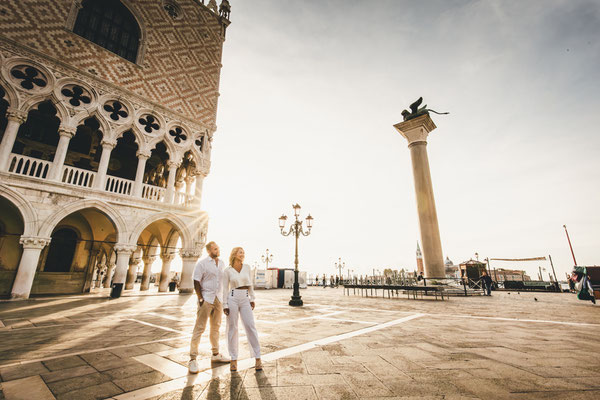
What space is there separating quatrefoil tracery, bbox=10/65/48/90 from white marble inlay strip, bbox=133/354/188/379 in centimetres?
1380

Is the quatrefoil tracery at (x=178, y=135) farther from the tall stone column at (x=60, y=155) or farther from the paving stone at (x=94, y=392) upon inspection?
the paving stone at (x=94, y=392)

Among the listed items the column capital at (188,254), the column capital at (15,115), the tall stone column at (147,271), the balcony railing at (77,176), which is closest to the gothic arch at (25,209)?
the balcony railing at (77,176)

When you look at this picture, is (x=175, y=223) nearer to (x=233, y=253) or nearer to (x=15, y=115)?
(x=15, y=115)

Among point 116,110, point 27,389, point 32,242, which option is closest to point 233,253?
point 27,389

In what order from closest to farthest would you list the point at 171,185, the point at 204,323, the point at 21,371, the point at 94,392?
the point at 94,392
the point at 21,371
the point at 204,323
the point at 171,185

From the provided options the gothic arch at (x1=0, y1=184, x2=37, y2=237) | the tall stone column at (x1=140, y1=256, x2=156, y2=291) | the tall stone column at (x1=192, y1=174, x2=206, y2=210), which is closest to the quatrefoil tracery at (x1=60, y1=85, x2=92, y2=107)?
the gothic arch at (x1=0, y1=184, x2=37, y2=237)

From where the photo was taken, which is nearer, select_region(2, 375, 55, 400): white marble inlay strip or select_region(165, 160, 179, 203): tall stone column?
select_region(2, 375, 55, 400): white marble inlay strip

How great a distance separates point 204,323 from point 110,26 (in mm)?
18582

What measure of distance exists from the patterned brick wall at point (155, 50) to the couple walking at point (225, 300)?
14211 mm

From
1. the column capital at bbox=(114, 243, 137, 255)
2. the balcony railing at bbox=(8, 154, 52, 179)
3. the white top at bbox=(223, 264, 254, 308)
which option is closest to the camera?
the white top at bbox=(223, 264, 254, 308)

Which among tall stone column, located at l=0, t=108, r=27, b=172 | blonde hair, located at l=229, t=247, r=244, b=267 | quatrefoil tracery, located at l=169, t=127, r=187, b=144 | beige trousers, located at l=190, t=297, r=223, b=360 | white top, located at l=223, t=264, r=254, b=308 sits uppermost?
quatrefoil tracery, located at l=169, t=127, r=187, b=144

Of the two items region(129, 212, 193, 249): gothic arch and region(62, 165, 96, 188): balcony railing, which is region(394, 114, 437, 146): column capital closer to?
region(129, 212, 193, 249): gothic arch

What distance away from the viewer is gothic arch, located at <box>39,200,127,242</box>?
9742mm

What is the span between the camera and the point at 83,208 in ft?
35.0
